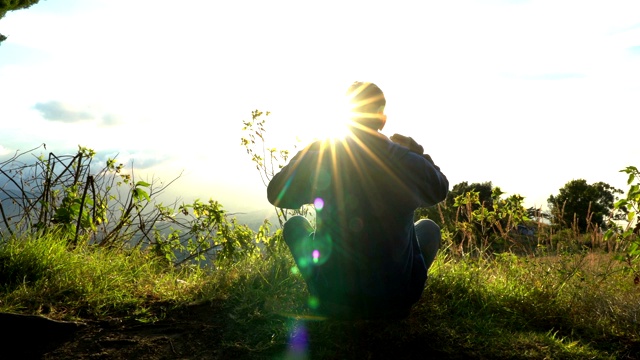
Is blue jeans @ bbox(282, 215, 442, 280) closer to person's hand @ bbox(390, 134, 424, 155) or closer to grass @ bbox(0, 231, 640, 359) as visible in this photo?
grass @ bbox(0, 231, 640, 359)

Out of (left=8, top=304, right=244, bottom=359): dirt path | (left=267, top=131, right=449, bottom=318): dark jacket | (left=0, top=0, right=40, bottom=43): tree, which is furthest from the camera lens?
(left=0, top=0, right=40, bottom=43): tree

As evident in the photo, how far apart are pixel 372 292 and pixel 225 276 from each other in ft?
6.04

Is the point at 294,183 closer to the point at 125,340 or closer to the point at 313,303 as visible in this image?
the point at 313,303

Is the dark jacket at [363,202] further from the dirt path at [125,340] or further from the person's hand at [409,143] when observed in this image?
the dirt path at [125,340]

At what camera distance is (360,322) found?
3938 millimetres

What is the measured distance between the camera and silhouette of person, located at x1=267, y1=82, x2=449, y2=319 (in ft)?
9.86

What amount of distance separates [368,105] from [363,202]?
0.59 metres

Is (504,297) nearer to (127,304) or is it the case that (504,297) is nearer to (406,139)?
(406,139)

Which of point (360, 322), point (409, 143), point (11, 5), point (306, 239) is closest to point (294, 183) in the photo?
point (306, 239)

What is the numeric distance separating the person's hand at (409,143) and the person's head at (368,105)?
0.15 meters

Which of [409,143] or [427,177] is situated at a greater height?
[409,143]

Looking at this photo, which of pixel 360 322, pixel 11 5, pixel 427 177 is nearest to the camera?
pixel 427 177

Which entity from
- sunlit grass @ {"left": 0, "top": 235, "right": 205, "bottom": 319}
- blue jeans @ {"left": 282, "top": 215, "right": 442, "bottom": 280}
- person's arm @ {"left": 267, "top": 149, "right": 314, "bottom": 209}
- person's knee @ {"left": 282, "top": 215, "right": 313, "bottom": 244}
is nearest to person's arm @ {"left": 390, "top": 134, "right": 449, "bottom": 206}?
person's arm @ {"left": 267, "top": 149, "right": 314, "bottom": 209}

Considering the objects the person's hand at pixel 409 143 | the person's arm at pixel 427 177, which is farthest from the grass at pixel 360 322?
the person's hand at pixel 409 143
